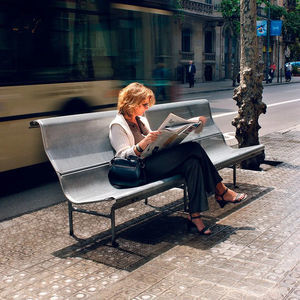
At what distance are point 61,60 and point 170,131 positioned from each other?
3842mm


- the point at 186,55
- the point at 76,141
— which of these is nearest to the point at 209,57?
the point at 186,55

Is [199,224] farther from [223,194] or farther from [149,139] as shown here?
[149,139]

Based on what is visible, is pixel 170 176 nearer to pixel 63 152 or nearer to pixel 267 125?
pixel 63 152

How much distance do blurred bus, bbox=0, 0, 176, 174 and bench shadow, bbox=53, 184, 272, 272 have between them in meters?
2.72

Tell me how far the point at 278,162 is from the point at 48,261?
15.2ft

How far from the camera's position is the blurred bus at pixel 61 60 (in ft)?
22.7

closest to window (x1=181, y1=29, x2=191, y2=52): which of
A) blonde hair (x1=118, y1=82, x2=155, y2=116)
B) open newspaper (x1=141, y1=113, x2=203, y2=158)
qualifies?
blonde hair (x1=118, y1=82, x2=155, y2=116)

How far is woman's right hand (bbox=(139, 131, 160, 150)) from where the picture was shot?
4.32 m

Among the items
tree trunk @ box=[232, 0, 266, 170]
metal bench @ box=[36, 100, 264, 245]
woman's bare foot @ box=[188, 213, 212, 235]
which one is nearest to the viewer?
metal bench @ box=[36, 100, 264, 245]

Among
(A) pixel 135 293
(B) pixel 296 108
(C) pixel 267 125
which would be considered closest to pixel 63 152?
(A) pixel 135 293

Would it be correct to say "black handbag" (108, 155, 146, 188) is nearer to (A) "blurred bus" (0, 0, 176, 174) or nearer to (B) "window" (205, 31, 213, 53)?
(A) "blurred bus" (0, 0, 176, 174)

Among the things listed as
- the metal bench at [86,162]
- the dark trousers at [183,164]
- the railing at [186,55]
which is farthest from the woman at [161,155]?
the railing at [186,55]

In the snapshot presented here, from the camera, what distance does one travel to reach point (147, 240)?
4.46m

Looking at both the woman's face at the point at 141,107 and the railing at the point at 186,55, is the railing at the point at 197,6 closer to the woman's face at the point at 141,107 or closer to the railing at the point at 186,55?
the railing at the point at 186,55
